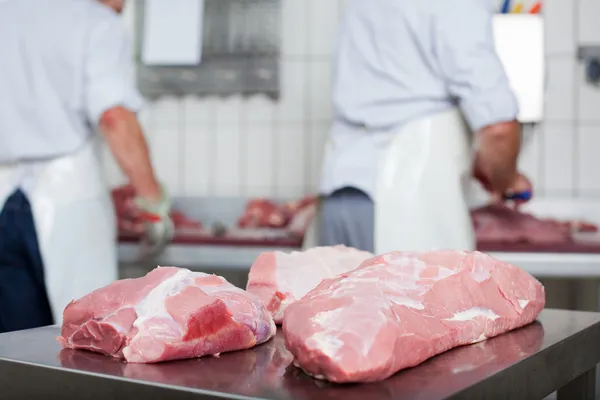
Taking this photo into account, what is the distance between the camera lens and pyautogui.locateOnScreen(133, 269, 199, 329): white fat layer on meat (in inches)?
37.1

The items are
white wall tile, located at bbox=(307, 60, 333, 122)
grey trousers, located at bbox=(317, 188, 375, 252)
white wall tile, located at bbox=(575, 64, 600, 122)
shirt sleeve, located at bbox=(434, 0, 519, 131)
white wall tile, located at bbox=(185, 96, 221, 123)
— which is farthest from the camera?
white wall tile, located at bbox=(185, 96, 221, 123)

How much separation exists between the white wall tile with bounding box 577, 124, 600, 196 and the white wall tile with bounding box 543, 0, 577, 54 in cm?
37

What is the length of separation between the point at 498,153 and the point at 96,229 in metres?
1.27

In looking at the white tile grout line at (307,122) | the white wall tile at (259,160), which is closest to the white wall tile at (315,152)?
the white tile grout line at (307,122)

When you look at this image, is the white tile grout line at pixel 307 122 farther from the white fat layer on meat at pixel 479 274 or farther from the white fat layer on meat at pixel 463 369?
the white fat layer on meat at pixel 463 369

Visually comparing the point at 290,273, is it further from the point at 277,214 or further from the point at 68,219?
the point at 277,214

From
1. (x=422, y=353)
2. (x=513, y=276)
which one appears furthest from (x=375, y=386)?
(x=513, y=276)

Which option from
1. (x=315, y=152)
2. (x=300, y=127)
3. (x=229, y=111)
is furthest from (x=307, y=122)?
(x=229, y=111)

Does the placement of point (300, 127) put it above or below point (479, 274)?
above

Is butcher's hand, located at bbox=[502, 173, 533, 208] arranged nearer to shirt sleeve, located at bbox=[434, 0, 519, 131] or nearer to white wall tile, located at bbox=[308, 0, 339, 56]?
shirt sleeve, located at bbox=[434, 0, 519, 131]

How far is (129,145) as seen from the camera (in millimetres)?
2438

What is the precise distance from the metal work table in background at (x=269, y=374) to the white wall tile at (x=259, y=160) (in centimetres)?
271

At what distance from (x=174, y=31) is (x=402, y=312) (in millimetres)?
2986

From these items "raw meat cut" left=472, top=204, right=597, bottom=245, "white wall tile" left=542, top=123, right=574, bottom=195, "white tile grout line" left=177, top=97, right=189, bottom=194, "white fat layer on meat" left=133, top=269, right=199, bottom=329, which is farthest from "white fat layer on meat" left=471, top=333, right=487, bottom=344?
"white tile grout line" left=177, top=97, right=189, bottom=194
